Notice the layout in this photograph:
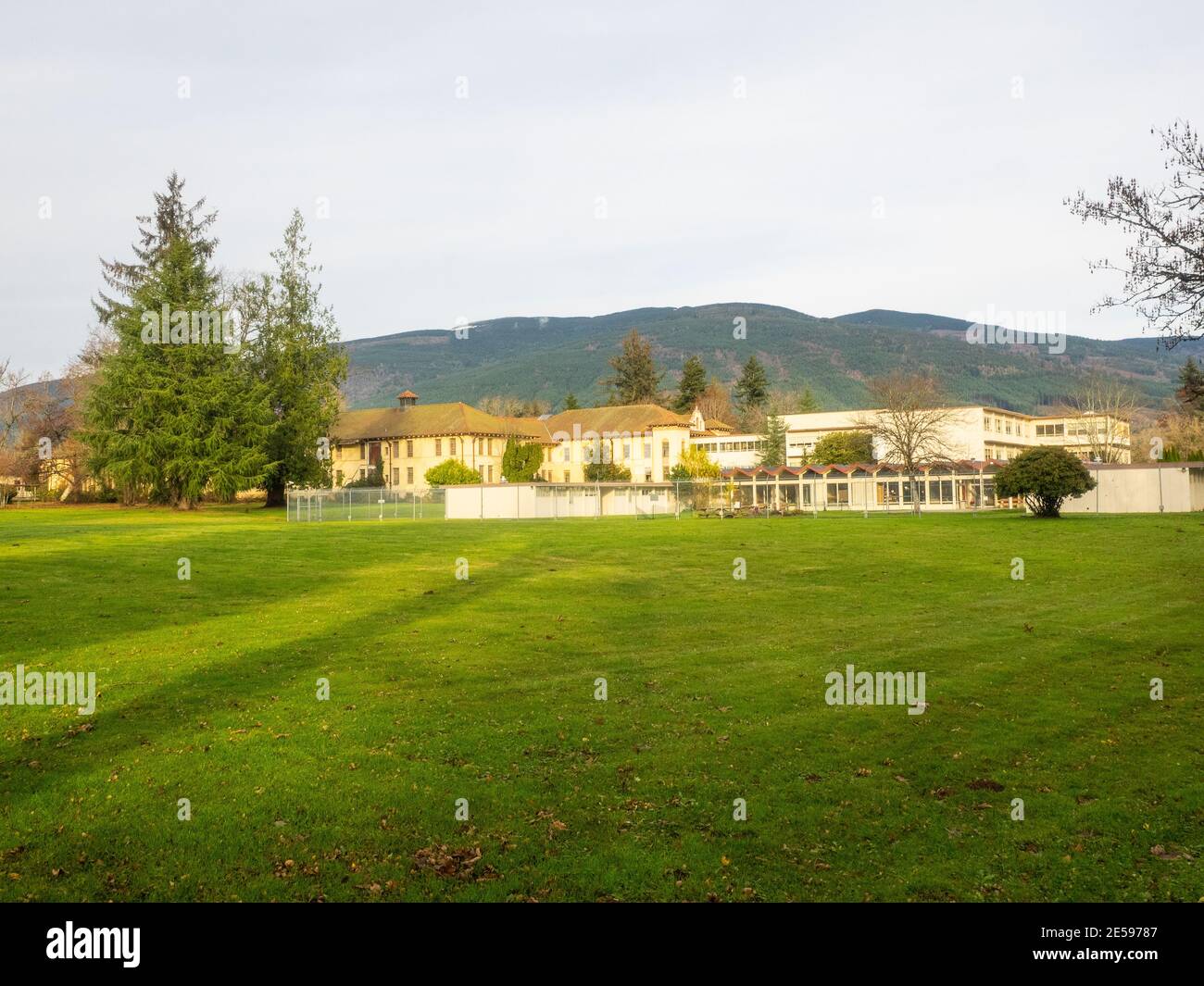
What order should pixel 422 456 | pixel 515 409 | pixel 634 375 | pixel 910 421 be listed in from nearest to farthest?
pixel 910 421 < pixel 422 456 < pixel 634 375 < pixel 515 409

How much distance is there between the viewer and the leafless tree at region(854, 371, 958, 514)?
66000 mm

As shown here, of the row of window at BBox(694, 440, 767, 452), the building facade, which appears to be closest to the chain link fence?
the building facade

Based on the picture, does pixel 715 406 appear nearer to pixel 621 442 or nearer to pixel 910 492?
pixel 621 442

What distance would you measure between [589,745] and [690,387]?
401ft

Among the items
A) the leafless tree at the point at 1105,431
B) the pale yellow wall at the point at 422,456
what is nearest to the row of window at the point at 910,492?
the leafless tree at the point at 1105,431

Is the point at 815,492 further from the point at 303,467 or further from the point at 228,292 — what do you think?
the point at 228,292

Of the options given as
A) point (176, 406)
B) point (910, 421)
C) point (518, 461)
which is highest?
point (176, 406)

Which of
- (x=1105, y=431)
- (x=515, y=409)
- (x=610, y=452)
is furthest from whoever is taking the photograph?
(x=515, y=409)

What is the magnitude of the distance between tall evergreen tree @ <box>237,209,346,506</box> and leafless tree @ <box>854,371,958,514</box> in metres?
42.9

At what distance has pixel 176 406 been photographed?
204 ft

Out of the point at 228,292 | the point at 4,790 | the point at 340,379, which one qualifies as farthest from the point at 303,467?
the point at 4,790

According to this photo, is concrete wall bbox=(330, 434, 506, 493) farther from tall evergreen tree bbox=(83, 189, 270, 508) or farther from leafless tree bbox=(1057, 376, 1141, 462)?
leafless tree bbox=(1057, 376, 1141, 462)

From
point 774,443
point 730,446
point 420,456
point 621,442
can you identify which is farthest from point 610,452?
point 420,456
